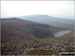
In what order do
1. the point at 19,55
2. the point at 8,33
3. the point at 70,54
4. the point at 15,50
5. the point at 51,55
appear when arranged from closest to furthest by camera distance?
1. the point at 70,54
2. the point at 51,55
3. the point at 19,55
4. the point at 15,50
5. the point at 8,33

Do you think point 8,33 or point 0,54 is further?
point 8,33

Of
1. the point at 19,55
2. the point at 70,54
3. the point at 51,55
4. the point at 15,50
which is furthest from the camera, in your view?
the point at 15,50

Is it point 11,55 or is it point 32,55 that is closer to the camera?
point 32,55

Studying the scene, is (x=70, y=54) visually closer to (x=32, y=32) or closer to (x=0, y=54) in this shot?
(x=0, y=54)

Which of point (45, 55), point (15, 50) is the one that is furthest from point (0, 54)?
point (45, 55)

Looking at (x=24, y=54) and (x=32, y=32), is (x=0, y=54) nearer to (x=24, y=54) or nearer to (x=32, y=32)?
(x=24, y=54)

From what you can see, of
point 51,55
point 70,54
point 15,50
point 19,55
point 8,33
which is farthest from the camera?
point 8,33

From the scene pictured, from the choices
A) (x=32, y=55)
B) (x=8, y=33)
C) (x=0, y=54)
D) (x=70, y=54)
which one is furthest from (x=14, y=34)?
(x=70, y=54)

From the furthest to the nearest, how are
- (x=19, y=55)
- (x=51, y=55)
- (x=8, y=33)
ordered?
1. (x=8, y=33)
2. (x=19, y=55)
3. (x=51, y=55)
